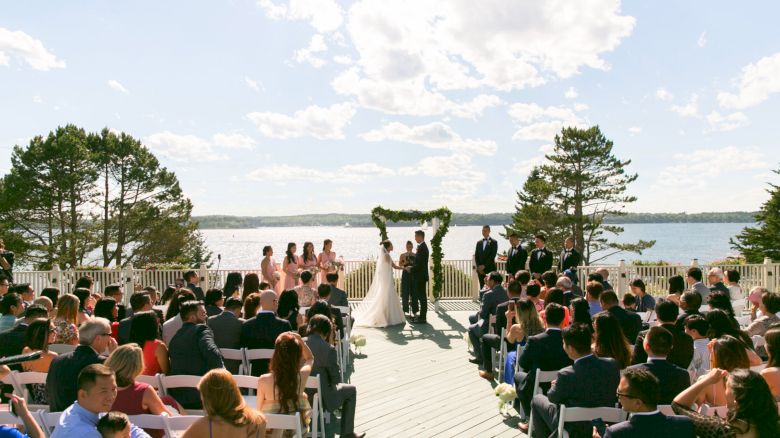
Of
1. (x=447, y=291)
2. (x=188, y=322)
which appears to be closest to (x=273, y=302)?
(x=188, y=322)

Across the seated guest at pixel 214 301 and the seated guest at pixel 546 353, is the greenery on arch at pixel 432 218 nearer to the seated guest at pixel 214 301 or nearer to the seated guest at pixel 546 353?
the seated guest at pixel 214 301

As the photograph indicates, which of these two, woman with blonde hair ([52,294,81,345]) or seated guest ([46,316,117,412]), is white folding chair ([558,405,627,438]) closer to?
seated guest ([46,316,117,412])

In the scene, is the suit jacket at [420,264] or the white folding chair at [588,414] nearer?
the white folding chair at [588,414]

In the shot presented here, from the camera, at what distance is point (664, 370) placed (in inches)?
147

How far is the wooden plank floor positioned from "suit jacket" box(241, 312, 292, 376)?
116 centimetres

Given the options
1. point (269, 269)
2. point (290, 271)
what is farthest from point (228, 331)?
point (290, 271)

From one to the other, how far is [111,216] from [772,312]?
106ft

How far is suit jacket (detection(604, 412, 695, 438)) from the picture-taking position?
2768 millimetres

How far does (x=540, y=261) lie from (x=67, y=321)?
7.84 m

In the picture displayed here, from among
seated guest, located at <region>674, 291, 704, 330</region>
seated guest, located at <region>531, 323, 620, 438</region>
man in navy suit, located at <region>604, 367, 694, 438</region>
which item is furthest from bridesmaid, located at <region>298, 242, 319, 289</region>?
man in navy suit, located at <region>604, 367, 694, 438</region>

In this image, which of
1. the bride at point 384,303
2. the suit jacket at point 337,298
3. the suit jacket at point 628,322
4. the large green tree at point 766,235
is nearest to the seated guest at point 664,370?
the suit jacket at point 628,322

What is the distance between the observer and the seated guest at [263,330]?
5199 millimetres

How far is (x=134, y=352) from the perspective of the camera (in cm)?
328

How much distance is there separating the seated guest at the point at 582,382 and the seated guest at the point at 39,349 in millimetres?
3882
